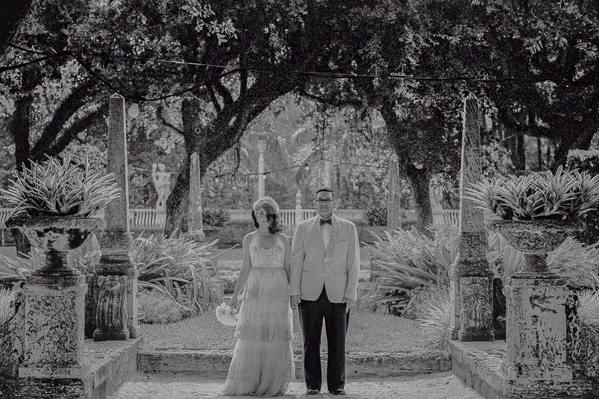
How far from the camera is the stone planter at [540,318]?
19.7 feet

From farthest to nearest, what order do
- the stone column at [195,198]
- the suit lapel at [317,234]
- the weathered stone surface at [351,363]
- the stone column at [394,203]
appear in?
the stone column at [394,203] → the stone column at [195,198] → the weathered stone surface at [351,363] → the suit lapel at [317,234]

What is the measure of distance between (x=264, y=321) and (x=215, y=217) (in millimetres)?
25993

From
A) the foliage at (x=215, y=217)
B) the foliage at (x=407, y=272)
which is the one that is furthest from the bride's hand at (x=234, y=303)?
the foliage at (x=215, y=217)

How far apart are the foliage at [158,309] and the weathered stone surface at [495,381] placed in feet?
14.6

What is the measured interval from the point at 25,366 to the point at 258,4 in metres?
9.86

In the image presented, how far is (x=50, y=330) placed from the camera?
6062mm

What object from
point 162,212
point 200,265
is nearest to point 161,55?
point 200,265

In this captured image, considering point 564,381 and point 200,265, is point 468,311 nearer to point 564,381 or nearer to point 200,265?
point 564,381

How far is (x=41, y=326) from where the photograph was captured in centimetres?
607

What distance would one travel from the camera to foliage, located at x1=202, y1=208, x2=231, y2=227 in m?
32.7

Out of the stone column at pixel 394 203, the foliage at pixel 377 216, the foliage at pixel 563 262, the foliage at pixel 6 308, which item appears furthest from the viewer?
the foliage at pixel 377 216

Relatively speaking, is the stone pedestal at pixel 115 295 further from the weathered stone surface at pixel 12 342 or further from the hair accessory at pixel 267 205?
the weathered stone surface at pixel 12 342

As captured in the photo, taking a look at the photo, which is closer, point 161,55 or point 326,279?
point 326,279

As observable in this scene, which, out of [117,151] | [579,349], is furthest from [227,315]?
[579,349]
